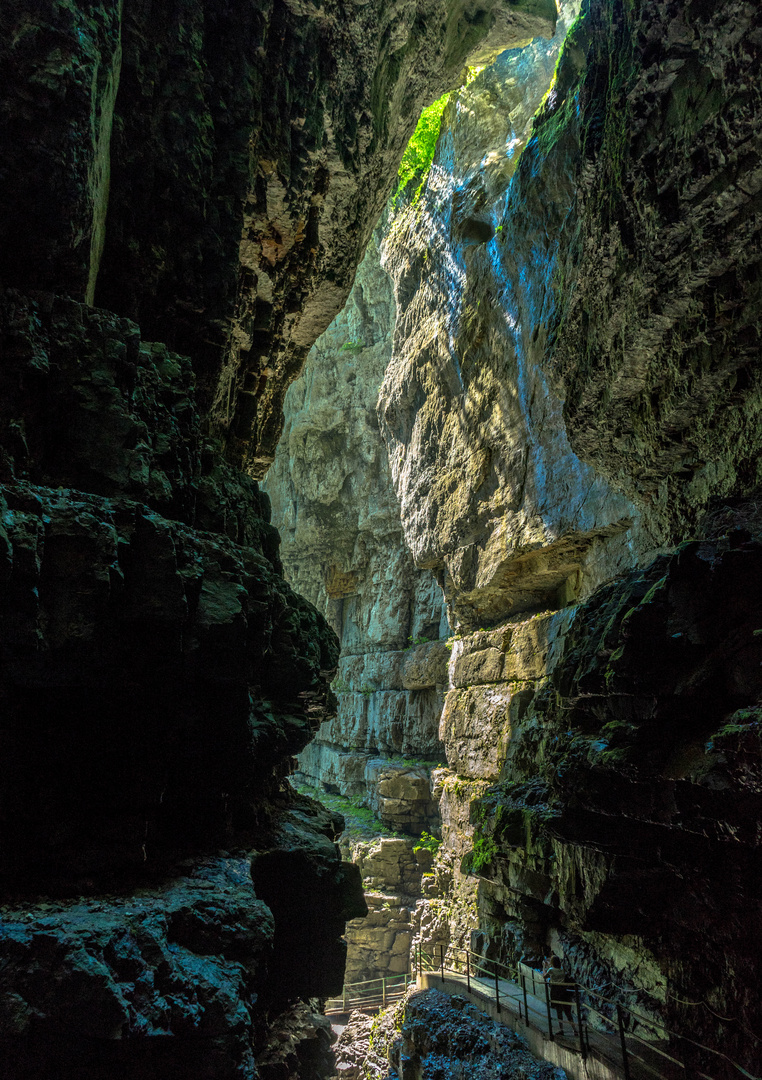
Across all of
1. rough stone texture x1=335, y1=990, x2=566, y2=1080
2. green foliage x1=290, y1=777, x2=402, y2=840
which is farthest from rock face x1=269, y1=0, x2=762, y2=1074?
green foliage x1=290, y1=777, x2=402, y2=840

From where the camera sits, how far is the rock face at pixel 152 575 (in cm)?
320

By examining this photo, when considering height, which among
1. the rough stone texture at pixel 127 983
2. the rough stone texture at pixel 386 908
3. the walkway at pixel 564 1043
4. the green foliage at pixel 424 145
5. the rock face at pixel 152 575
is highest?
the green foliage at pixel 424 145

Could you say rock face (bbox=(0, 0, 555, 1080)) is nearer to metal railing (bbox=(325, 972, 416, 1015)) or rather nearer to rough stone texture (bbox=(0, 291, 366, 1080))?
rough stone texture (bbox=(0, 291, 366, 1080))

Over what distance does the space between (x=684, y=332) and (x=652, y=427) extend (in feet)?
3.27

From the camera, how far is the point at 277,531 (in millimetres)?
6566

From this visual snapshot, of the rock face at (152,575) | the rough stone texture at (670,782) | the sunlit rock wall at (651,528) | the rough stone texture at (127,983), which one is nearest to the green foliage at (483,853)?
the sunlit rock wall at (651,528)

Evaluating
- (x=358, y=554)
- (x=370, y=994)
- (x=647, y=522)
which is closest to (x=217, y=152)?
(x=647, y=522)

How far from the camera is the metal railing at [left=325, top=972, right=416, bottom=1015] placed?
15.5m

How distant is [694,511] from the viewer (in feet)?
17.8

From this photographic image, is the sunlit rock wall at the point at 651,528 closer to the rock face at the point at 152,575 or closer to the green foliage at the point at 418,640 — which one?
the rock face at the point at 152,575

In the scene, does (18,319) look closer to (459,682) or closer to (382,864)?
(459,682)

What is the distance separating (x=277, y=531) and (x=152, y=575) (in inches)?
116

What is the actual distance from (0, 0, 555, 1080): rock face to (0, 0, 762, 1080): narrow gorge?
2cm

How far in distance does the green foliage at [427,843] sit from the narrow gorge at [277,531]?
8638 mm
